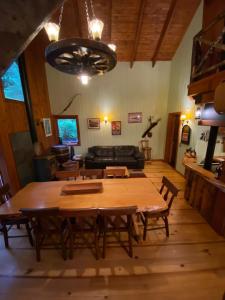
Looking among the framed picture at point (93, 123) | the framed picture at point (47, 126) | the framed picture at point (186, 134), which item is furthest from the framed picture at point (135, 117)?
the framed picture at point (47, 126)

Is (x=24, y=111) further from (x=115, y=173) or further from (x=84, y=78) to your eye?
(x=115, y=173)

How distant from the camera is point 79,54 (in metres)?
1.52

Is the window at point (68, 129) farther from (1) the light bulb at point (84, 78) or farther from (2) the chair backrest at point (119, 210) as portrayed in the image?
(2) the chair backrest at point (119, 210)

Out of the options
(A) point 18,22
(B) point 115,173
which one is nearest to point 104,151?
A: (B) point 115,173

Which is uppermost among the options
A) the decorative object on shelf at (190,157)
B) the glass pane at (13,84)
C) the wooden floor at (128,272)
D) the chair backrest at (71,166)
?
the glass pane at (13,84)

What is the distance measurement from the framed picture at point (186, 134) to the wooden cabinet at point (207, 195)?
5.17 ft

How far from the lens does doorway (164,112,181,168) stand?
19.9ft

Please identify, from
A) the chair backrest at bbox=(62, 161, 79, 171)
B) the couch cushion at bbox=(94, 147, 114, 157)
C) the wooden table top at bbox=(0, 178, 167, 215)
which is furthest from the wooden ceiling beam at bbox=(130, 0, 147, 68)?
the wooden table top at bbox=(0, 178, 167, 215)

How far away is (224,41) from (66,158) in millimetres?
5339

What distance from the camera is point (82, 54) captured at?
153 cm

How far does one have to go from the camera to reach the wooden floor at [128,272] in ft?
5.79

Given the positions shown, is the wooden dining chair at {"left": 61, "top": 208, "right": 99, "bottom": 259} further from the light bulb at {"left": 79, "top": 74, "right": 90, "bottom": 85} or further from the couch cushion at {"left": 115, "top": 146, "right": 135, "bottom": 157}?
the couch cushion at {"left": 115, "top": 146, "right": 135, "bottom": 157}

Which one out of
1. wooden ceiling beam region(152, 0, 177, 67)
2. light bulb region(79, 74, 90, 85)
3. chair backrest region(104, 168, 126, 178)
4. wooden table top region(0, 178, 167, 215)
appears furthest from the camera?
wooden ceiling beam region(152, 0, 177, 67)

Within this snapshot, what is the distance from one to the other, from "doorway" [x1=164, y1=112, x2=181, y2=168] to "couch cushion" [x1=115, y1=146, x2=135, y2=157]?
1588mm
